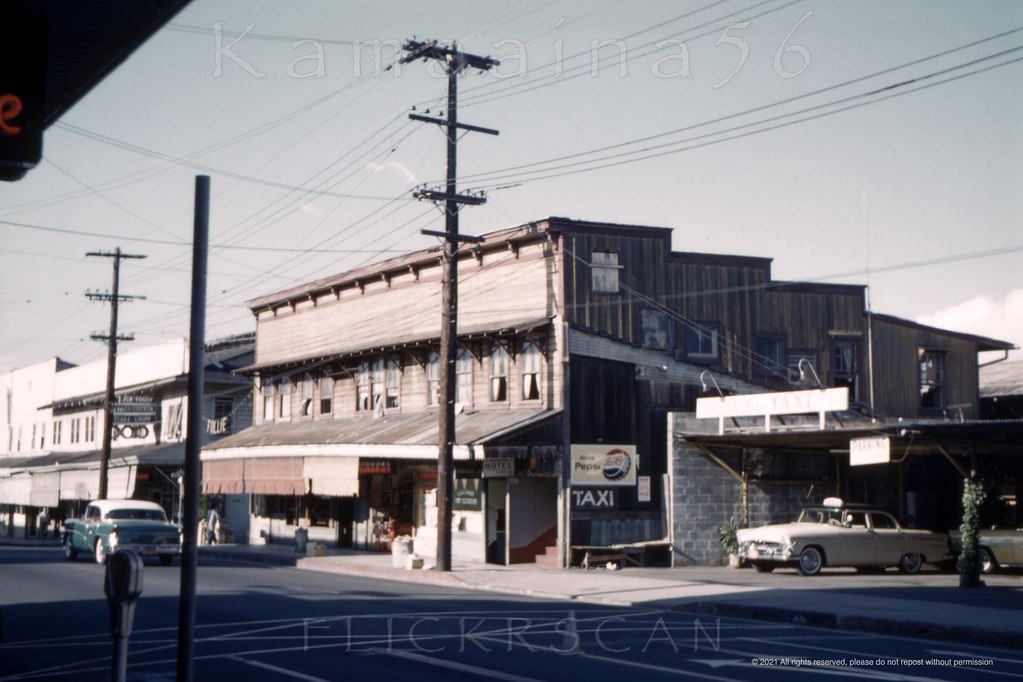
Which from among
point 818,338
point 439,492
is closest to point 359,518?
point 439,492

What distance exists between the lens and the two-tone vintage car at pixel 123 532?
31859 mm

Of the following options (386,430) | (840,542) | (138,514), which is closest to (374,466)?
(386,430)

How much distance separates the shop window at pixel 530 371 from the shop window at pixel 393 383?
23.3 ft

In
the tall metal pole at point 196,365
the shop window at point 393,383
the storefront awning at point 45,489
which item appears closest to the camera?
the tall metal pole at point 196,365

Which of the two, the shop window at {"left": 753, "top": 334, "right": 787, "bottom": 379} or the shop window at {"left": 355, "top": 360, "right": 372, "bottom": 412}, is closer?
the shop window at {"left": 753, "top": 334, "right": 787, "bottom": 379}

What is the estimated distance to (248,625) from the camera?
17438mm

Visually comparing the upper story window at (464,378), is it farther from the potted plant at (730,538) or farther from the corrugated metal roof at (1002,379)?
the corrugated metal roof at (1002,379)

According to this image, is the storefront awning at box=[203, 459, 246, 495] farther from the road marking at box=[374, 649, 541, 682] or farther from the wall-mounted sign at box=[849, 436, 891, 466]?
the road marking at box=[374, 649, 541, 682]

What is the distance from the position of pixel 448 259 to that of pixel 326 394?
1650 cm

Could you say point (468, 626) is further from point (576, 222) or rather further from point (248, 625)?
point (576, 222)

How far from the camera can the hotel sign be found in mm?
28062

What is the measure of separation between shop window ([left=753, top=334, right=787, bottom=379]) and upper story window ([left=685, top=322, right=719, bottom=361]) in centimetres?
203

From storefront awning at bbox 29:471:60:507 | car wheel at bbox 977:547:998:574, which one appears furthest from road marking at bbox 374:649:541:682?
storefront awning at bbox 29:471:60:507

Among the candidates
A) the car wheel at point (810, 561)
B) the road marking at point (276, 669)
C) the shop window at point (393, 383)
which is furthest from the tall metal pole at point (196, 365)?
the shop window at point (393, 383)
